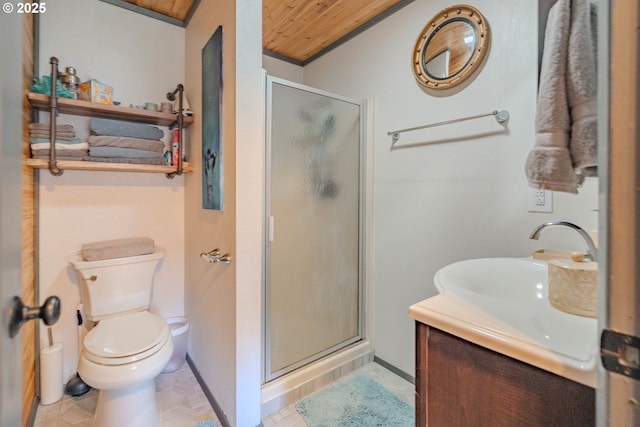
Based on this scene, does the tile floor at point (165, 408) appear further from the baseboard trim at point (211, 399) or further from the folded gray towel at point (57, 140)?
the folded gray towel at point (57, 140)

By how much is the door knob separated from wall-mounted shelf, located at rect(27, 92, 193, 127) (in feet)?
4.77

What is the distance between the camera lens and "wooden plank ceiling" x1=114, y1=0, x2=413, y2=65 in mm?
1821

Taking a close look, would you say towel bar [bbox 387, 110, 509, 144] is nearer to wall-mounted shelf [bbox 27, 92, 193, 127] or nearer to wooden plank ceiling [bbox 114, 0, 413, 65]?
wooden plank ceiling [bbox 114, 0, 413, 65]

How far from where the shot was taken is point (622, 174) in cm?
37

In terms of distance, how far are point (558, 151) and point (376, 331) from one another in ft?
5.82

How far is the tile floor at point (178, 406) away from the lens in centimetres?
147

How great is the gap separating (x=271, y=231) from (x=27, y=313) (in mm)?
1066

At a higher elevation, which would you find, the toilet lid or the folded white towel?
the folded white towel

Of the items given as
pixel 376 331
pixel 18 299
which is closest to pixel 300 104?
pixel 18 299

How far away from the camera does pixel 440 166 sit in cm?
164

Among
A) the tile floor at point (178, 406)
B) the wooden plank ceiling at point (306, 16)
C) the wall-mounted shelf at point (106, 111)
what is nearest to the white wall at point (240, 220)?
the tile floor at point (178, 406)

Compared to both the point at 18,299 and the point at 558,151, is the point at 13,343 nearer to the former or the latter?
the point at 18,299

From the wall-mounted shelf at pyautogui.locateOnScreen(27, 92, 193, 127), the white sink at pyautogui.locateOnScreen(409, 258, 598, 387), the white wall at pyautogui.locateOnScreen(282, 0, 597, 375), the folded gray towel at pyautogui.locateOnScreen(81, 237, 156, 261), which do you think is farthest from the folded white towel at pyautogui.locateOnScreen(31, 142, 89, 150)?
the white sink at pyautogui.locateOnScreen(409, 258, 598, 387)

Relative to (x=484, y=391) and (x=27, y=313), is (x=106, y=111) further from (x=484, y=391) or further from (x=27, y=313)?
(x=484, y=391)
